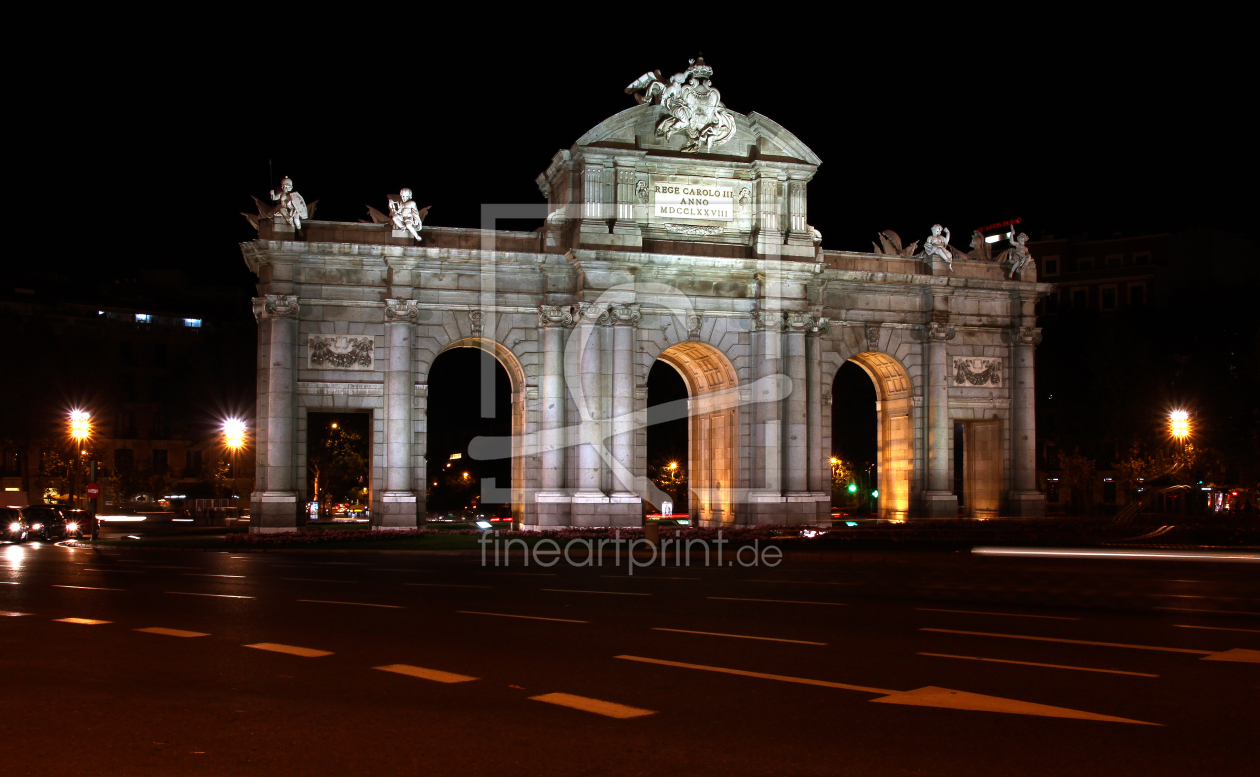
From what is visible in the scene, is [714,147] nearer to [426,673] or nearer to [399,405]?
[399,405]

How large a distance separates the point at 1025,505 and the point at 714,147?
19897 mm

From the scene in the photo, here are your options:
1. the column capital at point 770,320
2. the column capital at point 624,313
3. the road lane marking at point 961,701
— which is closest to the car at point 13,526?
the column capital at point 624,313

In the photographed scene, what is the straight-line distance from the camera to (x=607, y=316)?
42.7 metres

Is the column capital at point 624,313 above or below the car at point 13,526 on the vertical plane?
above

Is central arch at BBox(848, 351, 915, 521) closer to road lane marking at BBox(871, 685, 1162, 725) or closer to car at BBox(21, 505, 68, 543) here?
car at BBox(21, 505, 68, 543)

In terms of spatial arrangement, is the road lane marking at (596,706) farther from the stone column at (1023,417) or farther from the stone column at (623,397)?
the stone column at (1023,417)

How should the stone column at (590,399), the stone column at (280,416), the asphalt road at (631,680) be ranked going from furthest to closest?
the stone column at (590,399) < the stone column at (280,416) < the asphalt road at (631,680)

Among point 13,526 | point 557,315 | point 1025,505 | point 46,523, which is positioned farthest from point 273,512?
point 1025,505

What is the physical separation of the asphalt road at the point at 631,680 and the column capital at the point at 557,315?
75.9ft

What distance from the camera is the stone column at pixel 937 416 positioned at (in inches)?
1865

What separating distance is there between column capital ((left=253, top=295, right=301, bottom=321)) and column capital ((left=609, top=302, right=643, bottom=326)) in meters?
11.6

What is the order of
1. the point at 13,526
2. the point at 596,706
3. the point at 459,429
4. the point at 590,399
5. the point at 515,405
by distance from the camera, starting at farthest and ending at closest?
the point at 459,429
the point at 515,405
the point at 13,526
the point at 590,399
the point at 596,706

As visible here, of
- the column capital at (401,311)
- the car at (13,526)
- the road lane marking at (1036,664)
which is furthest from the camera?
the car at (13,526)

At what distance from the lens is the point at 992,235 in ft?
363
